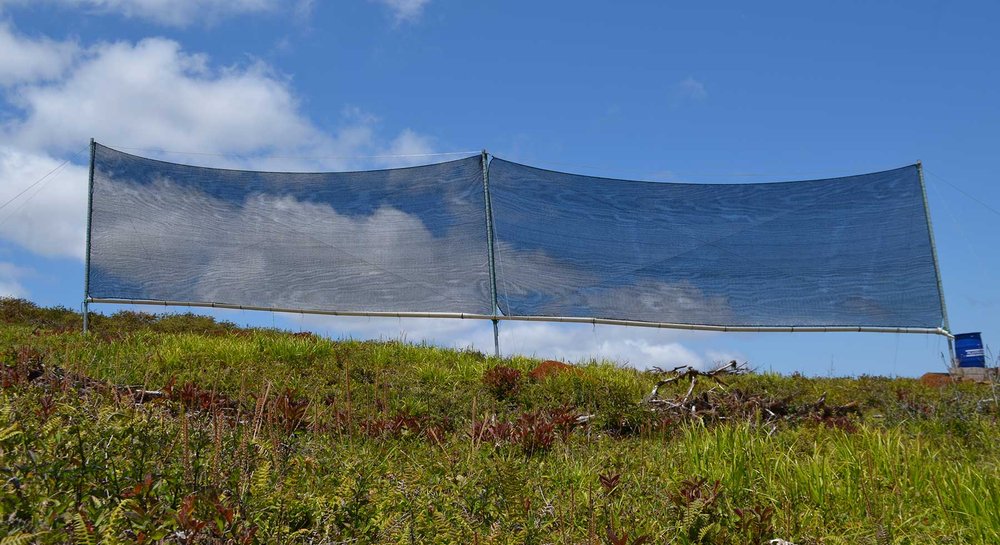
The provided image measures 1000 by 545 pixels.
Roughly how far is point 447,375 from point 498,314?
3.92 meters

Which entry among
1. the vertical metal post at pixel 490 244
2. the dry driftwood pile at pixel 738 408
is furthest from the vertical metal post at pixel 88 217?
the dry driftwood pile at pixel 738 408

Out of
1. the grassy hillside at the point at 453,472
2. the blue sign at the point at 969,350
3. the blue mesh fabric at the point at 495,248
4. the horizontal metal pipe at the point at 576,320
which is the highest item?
the blue mesh fabric at the point at 495,248

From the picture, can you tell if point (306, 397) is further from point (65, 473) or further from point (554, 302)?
point (554, 302)

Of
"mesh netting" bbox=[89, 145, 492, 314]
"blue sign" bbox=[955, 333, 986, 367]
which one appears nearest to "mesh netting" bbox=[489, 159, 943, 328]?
"mesh netting" bbox=[89, 145, 492, 314]

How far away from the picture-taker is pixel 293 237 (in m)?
11.8

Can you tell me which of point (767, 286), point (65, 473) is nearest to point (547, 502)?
point (65, 473)

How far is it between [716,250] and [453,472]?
32.4ft

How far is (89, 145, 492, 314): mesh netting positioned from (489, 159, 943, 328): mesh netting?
747 mm

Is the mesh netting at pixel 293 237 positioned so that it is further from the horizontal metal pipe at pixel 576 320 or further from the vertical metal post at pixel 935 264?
the vertical metal post at pixel 935 264

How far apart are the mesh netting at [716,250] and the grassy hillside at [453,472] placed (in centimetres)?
528

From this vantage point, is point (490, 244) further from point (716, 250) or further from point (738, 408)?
point (738, 408)

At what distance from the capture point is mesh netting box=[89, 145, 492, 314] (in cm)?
1153

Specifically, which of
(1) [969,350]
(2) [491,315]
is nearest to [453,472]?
(2) [491,315]

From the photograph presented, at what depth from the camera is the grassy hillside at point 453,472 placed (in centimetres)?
225
